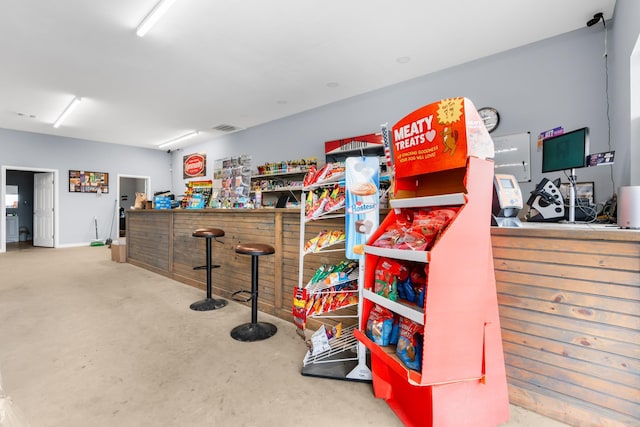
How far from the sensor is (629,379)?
4.40ft

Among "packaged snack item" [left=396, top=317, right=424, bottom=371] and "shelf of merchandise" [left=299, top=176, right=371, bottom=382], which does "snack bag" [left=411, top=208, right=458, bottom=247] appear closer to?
"packaged snack item" [left=396, top=317, right=424, bottom=371]

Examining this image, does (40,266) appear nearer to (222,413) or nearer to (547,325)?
(222,413)

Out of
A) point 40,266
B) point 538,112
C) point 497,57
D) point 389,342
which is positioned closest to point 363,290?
point 389,342

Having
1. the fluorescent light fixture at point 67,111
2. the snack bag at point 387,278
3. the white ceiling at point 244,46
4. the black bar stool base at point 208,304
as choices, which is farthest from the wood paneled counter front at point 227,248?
the fluorescent light fixture at point 67,111

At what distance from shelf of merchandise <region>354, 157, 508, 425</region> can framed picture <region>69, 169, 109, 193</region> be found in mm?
10271

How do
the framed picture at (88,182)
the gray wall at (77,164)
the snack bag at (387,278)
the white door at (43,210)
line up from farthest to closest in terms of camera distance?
the framed picture at (88,182) < the white door at (43,210) < the gray wall at (77,164) < the snack bag at (387,278)

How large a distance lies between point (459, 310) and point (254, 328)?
6.17 ft

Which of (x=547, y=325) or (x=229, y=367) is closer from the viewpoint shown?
(x=547, y=325)

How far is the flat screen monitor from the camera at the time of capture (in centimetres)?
207

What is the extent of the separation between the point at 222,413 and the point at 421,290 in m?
1.29

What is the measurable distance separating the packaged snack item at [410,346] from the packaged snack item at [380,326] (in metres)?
0.09

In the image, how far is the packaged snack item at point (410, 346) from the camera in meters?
1.38

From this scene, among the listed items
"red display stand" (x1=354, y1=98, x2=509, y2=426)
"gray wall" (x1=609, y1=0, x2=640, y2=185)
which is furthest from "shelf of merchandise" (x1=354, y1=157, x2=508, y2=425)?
"gray wall" (x1=609, y1=0, x2=640, y2=185)

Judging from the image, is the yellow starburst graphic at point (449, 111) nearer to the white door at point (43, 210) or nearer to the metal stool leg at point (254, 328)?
the metal stool leg at point (254, 328)
